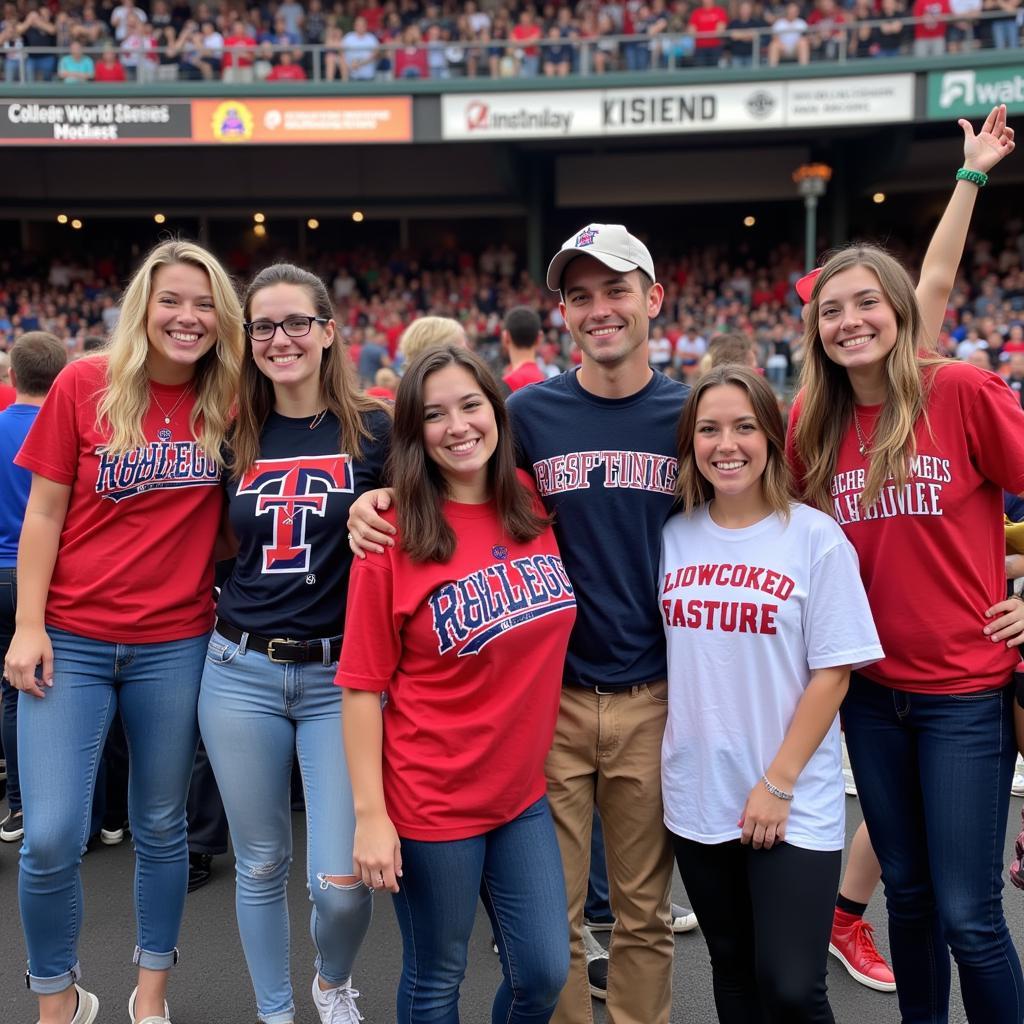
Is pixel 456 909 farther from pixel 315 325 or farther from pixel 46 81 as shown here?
pixel 46 81

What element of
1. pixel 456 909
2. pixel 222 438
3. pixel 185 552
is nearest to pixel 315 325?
pixel 222 438

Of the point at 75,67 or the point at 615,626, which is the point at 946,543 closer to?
the point at 615,626

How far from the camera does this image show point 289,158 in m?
21.2

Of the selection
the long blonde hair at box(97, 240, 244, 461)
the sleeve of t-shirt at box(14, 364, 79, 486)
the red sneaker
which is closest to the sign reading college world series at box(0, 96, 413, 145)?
the long blonde hair at box(97, 240, 244, 461)

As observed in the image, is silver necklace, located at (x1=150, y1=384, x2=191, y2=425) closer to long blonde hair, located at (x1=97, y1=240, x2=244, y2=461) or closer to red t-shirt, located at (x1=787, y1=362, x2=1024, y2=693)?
long blonde hair, located at (x1=97, y1=240, x2=244, y2=461)

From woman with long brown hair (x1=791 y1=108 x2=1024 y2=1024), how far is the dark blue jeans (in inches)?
131

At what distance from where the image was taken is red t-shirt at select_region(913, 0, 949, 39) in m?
15.8

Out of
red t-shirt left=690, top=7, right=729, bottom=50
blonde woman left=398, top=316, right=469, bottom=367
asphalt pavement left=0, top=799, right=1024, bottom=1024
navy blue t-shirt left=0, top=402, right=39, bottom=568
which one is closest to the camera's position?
asphalt pavement left=0, top=799, right=1024, bottom=1024

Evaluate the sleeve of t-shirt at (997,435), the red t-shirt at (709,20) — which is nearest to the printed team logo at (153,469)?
the sleeve of t-shirt at (997,435)

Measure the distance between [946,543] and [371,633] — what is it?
1381 millimetres

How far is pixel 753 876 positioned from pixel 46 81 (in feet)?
66.3

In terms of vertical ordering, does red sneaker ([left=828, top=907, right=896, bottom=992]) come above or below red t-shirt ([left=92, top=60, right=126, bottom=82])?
below

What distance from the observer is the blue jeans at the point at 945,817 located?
2207 mm

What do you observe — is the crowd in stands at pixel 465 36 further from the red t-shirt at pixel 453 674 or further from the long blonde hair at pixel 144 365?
the red t-shirt at pixel 453 674
